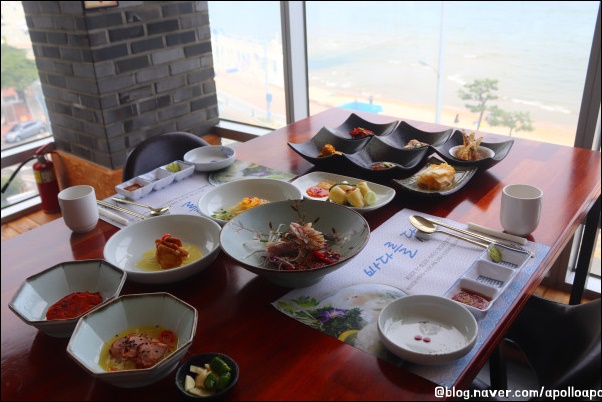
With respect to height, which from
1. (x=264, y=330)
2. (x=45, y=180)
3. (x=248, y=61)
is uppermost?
(x=248, y=61)

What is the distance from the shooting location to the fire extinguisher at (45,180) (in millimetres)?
2873

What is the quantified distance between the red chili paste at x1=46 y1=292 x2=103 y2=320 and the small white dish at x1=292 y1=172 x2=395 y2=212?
0.68m

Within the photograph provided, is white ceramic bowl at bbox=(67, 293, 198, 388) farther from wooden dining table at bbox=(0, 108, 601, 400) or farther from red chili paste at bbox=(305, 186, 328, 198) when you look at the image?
red chili paste at bbox=(305, 186, 328, 198)

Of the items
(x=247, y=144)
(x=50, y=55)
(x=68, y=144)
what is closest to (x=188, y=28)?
(x=50, y=55)

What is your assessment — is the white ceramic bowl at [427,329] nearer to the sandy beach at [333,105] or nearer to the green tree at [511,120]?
the sandy beach at [333,105]

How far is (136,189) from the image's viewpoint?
1.57m

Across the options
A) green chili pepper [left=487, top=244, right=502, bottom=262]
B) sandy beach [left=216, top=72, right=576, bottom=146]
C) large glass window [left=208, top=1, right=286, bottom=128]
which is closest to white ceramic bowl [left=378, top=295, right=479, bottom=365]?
green chili pepper [left=487, top=244, right=502, bottom=262]

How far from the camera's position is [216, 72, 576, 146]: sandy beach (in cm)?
221

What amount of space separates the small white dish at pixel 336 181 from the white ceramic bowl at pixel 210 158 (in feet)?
0.91

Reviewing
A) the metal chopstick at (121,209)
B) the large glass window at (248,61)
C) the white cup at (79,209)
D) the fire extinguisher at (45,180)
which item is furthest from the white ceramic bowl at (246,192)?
the fire extinguisher at (45,180)

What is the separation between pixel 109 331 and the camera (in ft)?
3.06

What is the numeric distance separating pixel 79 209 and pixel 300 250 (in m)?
0.61

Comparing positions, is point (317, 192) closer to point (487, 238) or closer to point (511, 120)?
point (487, 238)

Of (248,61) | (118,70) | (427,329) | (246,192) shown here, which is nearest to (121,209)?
(246,192)
